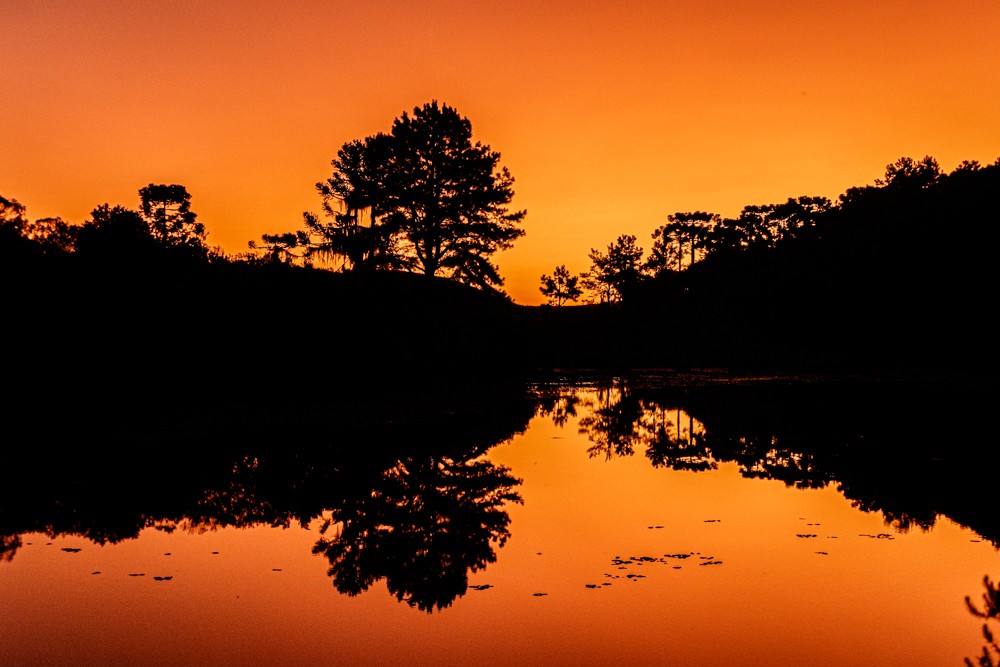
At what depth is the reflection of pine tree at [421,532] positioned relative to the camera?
9.92 m

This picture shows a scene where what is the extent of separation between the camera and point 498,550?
11289mm

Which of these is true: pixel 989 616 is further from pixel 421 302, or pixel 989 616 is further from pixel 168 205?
pixel 168 205

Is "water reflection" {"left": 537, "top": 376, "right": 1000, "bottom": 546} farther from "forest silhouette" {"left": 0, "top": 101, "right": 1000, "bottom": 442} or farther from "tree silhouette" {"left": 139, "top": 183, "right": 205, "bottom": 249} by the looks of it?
"tree silhouette" {"left": 139, "top": 183, "right": 205, "bottom": 249}

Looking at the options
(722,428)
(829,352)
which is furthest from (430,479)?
(829,352)

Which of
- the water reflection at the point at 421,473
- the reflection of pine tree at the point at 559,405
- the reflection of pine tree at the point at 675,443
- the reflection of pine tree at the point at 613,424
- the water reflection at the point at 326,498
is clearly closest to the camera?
the water reflection at the point at 326,498

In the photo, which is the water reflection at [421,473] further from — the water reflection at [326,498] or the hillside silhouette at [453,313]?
the hillside silhouette at [453,313]

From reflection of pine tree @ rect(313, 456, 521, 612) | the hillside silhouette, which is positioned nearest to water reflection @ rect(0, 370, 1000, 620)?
reflection of pine tree @ rect(313, 456, 521, 612)

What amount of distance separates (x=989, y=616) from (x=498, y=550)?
677 centimetres

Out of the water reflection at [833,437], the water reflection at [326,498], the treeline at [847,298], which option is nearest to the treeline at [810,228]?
the treeline at [847,298]

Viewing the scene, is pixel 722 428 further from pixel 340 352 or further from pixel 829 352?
pixel 829 352

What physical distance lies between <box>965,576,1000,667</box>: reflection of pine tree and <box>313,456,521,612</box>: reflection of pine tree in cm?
611

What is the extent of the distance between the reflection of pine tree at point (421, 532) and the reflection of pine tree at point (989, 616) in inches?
240

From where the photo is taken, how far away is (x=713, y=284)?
3612 inches

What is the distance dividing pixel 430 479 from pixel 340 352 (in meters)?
19.6
